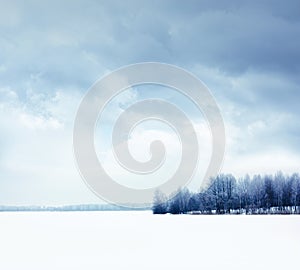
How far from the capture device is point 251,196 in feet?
195

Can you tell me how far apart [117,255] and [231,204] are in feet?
170

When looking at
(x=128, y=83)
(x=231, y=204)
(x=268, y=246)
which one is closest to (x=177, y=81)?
(x=128, y=83)

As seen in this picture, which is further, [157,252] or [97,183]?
[97,183]

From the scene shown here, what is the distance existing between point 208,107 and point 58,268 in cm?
1751

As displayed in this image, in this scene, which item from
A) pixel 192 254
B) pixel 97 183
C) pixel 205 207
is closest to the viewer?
pixel 192 254

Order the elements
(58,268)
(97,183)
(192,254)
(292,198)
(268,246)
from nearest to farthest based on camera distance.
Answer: (58,268) < (192,254) < (268,246) < (97,183) < (292,198)

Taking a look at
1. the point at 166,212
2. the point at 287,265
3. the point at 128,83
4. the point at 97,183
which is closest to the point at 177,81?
the point at 128,83

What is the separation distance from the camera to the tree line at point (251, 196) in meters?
56.0

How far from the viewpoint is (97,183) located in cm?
2138

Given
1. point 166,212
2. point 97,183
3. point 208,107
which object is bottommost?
point 166,212

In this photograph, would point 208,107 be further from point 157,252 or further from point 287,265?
point 287,265

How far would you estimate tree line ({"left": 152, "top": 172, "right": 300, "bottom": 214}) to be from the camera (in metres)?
56.0

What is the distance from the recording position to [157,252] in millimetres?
9344

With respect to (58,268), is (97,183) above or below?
above
